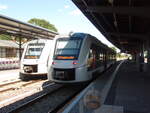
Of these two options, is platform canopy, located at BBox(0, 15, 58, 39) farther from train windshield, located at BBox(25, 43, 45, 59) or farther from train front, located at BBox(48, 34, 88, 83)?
train front, located at BBox(48, 34, 88, 83)

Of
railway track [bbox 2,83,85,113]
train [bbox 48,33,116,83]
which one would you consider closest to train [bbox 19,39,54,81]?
train [bbox 48,33,116,83]

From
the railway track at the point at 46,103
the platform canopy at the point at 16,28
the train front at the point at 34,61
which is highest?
the platform canopy at the point at 16,28

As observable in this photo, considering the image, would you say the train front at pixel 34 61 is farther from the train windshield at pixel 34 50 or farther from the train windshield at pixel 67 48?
the train windshield at pixel 67 48

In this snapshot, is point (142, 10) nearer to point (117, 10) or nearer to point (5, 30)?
point (117, 10)

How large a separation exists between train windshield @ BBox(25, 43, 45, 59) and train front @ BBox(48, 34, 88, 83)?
11.4 feet

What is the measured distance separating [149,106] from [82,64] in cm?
371

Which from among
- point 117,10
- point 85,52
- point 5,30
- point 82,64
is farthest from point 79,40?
point 5,30

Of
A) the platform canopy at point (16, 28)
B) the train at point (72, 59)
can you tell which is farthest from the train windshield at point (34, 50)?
the train at point (72, 59)

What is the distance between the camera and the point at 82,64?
28.0 ft

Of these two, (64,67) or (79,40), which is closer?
(64,67)

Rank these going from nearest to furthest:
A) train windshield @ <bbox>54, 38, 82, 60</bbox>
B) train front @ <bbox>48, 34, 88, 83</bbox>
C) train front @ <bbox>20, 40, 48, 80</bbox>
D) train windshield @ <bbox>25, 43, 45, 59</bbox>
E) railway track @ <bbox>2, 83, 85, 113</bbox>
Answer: railway track @ <bbox>2, 83, 85, 113</bbox> < train front @ <bbox>48, 34, 88, 83</bbox> < train windshield @ <bbox>54, 38, 82, 60</bbox> < train front @ <bbox>20, 40, 48, 80</bbox> < train windshield @ <bbox>25, 43, 45, 59</bbox>

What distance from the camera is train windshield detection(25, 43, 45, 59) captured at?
12234mm

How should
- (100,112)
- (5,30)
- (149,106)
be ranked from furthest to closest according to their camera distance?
(5,30) → (149,106) → (100,112)

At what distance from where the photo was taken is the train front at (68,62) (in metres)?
8.29
